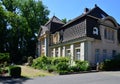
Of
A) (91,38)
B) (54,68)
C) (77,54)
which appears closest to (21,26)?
(77,54)

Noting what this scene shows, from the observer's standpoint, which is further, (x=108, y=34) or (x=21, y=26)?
(x=21, y=26)

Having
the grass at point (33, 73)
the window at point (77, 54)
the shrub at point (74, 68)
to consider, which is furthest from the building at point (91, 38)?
the grass at point (33, 73)

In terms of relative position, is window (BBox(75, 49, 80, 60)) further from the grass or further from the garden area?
the grass

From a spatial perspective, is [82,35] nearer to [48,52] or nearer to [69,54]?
[69,54]

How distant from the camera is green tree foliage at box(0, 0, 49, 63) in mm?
47844

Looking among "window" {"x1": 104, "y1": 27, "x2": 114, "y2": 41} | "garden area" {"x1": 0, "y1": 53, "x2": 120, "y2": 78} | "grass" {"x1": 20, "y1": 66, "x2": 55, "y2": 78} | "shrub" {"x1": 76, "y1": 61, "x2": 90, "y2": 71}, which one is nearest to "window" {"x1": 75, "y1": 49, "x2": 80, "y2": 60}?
"garden area" {"x1": 0, "y1": 53, "x2": 120, "y2": 78}

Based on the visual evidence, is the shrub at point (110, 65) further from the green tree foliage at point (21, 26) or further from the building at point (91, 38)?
the green tree foliage at point (21, 26)

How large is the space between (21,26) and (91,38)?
2554 cm

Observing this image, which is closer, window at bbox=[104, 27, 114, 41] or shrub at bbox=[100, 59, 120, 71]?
shrub at bbox=[100, 59, 120, 71]

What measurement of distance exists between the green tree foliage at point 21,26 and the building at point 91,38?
15.6 meters

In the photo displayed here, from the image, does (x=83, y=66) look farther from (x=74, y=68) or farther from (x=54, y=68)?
(x=54, y=68)

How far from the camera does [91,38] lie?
27.9 meters

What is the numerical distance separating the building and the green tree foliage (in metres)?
15.6

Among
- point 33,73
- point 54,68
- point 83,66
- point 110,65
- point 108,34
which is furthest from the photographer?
point 108,34
